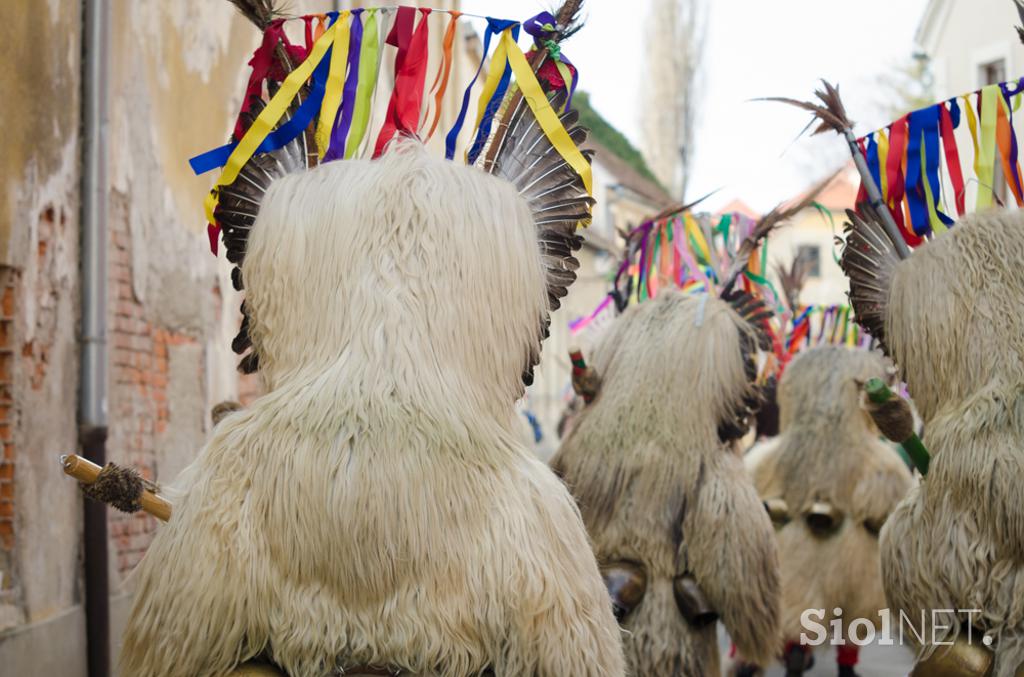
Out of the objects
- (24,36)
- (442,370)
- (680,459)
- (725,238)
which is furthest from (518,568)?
(725,238)

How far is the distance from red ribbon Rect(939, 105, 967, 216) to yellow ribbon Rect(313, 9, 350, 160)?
2220 mm

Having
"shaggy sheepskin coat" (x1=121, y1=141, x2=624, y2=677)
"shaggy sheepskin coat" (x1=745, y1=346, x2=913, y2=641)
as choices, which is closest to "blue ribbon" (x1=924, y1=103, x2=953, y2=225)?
"shaggy sheepskin coat" (x1=121, y1=141, x2=624, y2=677)

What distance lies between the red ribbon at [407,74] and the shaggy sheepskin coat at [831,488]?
4.67m

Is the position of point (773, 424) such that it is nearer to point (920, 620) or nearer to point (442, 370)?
point (920, 620)

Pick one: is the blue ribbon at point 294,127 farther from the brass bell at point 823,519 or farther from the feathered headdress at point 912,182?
the brass bell at point 823,519

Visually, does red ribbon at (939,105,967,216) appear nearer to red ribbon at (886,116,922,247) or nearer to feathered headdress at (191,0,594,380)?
red ribbon at (886,116,922,247)

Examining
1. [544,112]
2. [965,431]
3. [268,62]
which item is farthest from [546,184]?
[965,431]

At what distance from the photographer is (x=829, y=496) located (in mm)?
7961

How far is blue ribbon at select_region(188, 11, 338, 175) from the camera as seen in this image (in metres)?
3.69

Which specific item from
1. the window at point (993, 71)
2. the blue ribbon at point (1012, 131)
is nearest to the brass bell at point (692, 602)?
the blue ribbon at point (1012, 131)

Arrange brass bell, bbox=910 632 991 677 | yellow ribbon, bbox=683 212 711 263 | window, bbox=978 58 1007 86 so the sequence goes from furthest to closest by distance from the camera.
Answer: window, bbox=978 58 1007 86 → yellow ribbon, bbox=683 212 711 263 → brass bell, bbox=910 632 991 677

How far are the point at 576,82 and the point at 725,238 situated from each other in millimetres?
3491

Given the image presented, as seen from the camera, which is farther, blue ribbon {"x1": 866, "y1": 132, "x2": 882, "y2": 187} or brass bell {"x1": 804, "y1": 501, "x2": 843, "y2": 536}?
brass bell {"x1": 804, "y1": 501, "x2": 843, "y2": 536}

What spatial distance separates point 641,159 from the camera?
3600 cm
